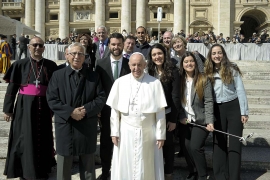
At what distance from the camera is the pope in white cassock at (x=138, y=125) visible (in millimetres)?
3418

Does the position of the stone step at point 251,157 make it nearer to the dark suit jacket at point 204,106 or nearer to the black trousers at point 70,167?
the dark suit jacket at point 204,106

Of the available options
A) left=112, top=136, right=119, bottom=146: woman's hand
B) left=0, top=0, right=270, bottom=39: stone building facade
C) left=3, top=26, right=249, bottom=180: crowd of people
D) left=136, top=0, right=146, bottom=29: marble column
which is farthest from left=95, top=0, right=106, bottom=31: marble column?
left=112, top=136, right=119, bottom=146: woman's hand

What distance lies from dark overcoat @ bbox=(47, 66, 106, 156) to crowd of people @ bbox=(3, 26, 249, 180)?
0.04 ft

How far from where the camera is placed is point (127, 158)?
11.3 ft

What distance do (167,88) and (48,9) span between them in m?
36.0

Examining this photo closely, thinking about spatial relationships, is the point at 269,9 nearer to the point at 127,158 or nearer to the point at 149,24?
the point at 149,24

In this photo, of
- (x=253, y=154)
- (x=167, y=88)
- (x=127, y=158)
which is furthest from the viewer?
(x=253, y=154)

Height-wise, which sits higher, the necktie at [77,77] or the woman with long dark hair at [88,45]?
the woman with long dark hair at [88,45]

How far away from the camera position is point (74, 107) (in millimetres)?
3551

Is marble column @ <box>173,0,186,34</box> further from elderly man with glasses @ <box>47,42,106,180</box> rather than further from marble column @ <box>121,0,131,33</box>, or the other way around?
elderly man with glasses @ <box>47,42,106,180</box>

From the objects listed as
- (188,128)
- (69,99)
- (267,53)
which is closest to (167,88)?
(188,128)

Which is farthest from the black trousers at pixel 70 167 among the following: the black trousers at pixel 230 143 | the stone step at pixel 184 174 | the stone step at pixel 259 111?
the stone step at pixel 259 111

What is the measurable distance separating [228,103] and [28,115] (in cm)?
313

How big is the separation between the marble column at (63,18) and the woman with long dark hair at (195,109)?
32.7m
